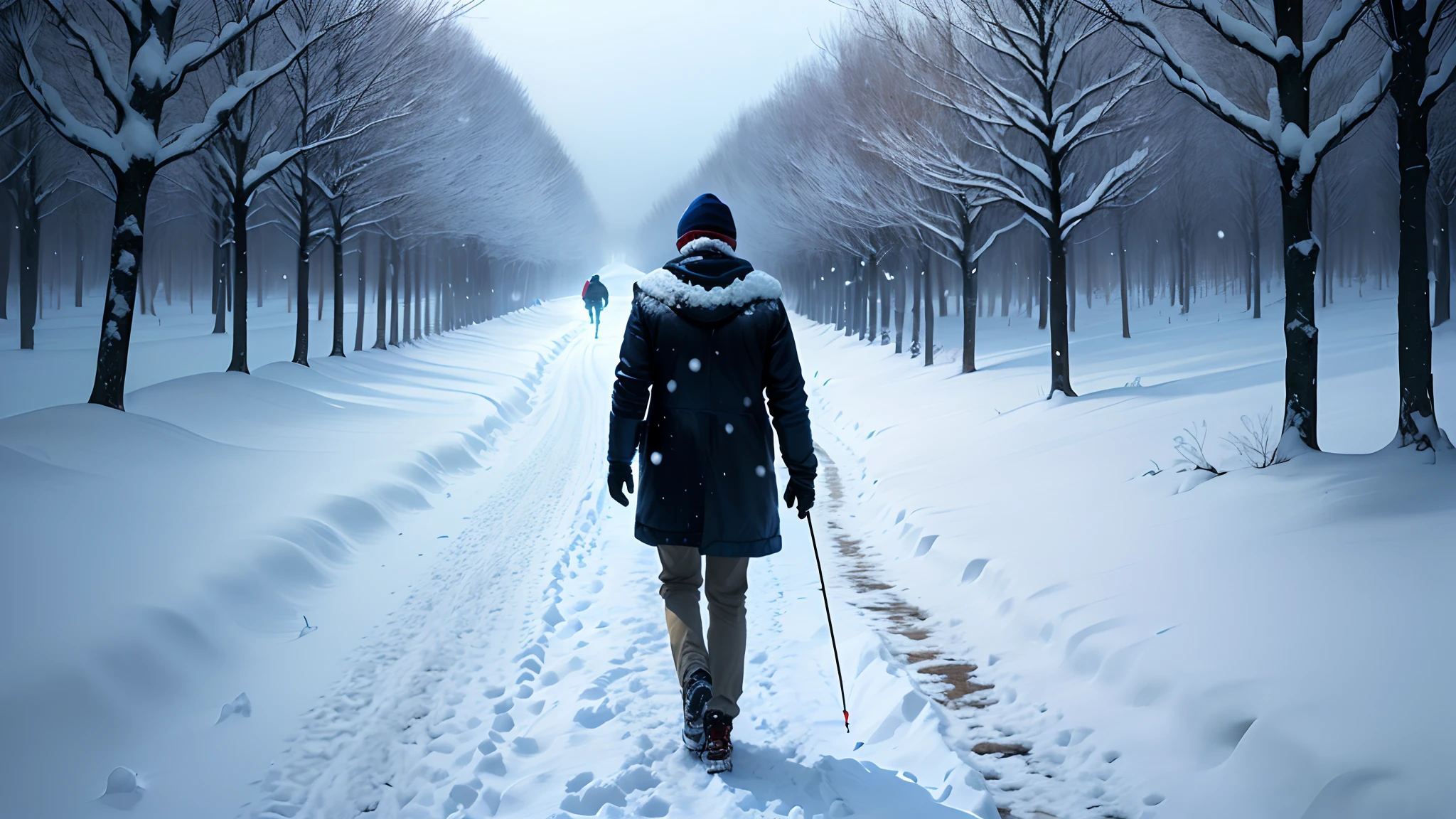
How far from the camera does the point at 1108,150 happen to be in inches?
802

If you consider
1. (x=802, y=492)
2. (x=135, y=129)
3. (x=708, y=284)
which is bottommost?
(x=802, y=492)

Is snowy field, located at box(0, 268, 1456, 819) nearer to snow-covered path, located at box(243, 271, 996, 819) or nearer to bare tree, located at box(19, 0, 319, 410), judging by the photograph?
snow-covered path, located at box(243, 271, 996, 819)

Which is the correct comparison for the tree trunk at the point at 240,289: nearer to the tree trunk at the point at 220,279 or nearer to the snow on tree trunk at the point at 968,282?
the tree trunk at the point at 220,279

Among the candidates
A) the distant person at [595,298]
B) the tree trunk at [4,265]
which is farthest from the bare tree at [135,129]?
the distant person at [595,298]

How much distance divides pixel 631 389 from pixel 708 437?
39 centimetres

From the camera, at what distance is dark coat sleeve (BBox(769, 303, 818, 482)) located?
3.66m

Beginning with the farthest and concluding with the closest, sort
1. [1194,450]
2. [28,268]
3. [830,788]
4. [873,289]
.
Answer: [873,289], [28,268], [1194,450], [830,788]

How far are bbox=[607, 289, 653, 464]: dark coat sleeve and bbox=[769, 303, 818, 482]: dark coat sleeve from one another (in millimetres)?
523

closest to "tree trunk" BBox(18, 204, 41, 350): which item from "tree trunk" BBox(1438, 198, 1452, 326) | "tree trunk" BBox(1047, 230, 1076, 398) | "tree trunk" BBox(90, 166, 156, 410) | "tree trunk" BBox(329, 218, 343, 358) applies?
"tree trunk" BBox(329, 218, 343, 358)

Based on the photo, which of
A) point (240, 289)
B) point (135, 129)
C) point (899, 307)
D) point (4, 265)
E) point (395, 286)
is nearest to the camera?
point (135, 129)

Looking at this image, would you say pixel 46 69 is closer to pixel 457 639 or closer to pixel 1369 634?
pixel 457 639

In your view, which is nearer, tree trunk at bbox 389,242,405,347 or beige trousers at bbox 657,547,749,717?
beige trousers at bbox 657,547,749,717

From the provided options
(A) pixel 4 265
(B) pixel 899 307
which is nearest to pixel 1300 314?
(B) pixel 899 307

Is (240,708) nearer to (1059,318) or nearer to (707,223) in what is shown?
(707,223)
